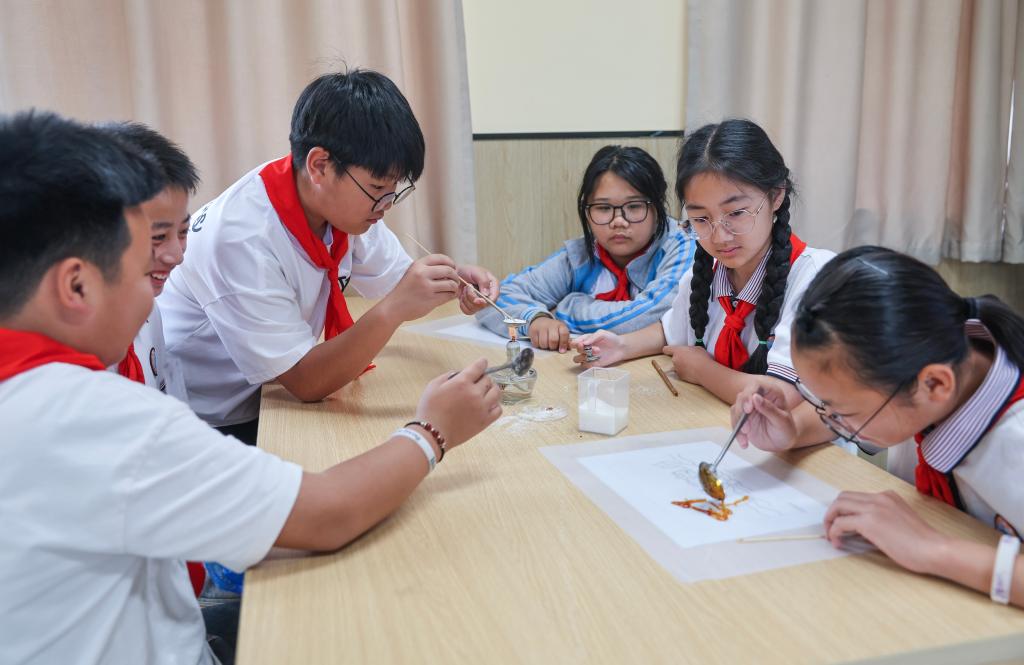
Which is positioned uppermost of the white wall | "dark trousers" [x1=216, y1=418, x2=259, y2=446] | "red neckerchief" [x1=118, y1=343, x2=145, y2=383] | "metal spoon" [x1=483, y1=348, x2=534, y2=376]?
the white wall

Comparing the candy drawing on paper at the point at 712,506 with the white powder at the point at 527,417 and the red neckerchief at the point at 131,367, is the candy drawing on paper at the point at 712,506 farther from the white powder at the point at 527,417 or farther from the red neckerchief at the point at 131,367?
the red neckerchief at the point at 131,367

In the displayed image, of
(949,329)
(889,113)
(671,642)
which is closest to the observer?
(671,642)

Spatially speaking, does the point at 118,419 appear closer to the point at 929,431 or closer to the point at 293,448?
the point at 293,448

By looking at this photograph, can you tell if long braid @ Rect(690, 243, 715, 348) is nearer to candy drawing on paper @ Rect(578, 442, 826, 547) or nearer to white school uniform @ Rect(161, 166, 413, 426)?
candy drawing on paper @ Rect(578, 442, 826, 547)

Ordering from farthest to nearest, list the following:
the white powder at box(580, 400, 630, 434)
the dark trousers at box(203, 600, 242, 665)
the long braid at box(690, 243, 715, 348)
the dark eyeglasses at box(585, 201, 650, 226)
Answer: the dark eyeglasses at box(585, 201, 650, 226) < the long braid at box(690, 243, 715, 348) < the white powder at box(580, 400, 630, 434) < the dark trousers at box(203, 600, 242, 665)

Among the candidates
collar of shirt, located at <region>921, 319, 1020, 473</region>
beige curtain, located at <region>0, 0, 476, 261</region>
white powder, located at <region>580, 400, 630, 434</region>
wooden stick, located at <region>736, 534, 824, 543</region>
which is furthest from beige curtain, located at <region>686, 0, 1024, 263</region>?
wooden stick, located at <region>736, 534, 824, 543</region>

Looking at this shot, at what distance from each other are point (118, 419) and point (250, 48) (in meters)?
1.98

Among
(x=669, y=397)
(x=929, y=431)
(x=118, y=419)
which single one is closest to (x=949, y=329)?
(x=929, y=431)

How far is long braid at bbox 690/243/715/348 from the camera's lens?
5.39 ft

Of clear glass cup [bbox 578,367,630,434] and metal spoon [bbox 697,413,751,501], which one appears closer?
metal spoon [bbox 697,413,751,501]

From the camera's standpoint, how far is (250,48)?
2.39 m

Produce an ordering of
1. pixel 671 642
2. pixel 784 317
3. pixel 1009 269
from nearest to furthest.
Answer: pixel 671 642, pixel 784 317, pixel 1009 269

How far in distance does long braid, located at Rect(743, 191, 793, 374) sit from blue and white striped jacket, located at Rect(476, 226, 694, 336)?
18.6 inches

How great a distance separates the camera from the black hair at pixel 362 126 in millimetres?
1443
